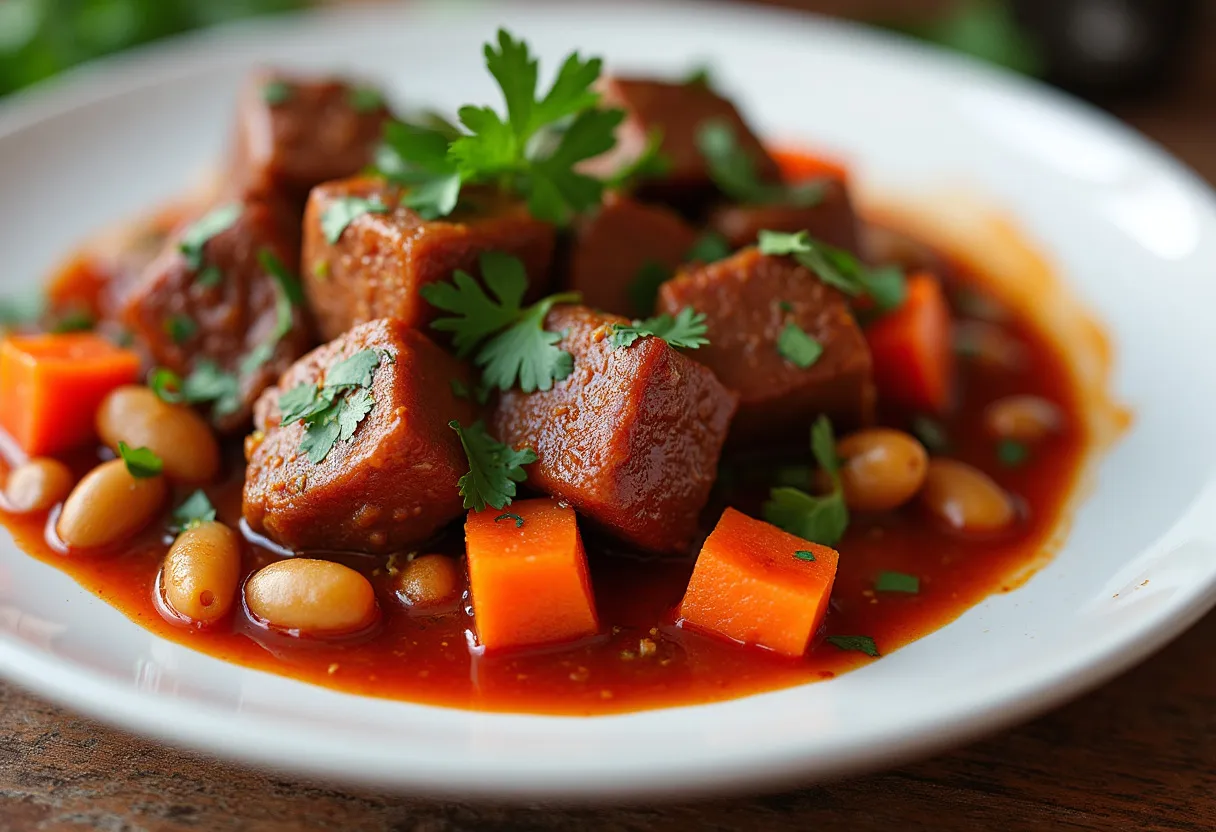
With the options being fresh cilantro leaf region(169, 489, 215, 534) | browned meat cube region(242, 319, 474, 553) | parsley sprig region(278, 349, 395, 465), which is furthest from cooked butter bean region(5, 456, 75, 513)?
parsley sprig region(278, 349, 395, 465)

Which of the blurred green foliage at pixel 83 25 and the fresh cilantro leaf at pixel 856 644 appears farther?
the blurred green foliage at pixel 83 25

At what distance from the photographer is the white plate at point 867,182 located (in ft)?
8.61

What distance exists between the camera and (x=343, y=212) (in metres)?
3.73

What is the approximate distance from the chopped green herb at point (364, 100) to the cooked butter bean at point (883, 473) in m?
2.22

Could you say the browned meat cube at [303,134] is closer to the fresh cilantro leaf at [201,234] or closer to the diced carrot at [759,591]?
the fresh cilantro leaf at [201,234]

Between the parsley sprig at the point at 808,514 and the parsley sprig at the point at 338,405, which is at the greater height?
the parsley sprig at the point at 338,405

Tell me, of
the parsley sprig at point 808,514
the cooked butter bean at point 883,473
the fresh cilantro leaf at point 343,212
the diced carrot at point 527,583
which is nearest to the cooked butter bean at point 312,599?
the diced carrot at point 527,583

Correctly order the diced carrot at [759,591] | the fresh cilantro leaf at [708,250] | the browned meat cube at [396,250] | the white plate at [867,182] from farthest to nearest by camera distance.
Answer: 1. the fresh cilantro leaf at [708,250]
2. the browned meat cube at [396,250]
3. the diced carrot at [759,591]
4. the white plate at [867,182]

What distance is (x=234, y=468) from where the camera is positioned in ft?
12.8

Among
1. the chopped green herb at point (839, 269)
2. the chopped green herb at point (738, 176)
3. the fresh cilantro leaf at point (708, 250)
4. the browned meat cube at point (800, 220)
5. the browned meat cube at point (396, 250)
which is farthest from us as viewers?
the chopped green herb at point (738, 176)

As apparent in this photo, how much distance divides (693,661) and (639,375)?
776mm

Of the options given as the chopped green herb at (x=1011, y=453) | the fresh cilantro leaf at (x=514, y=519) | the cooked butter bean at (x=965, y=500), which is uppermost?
the fresh cilantro leaf at (x=514, y=519)

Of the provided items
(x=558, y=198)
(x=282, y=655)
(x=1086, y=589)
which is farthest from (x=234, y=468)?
(x=1086, y=589)

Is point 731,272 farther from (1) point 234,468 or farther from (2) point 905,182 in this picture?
(2) point 905,182
